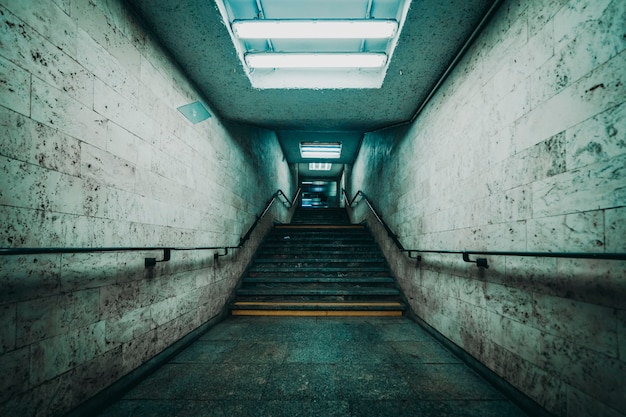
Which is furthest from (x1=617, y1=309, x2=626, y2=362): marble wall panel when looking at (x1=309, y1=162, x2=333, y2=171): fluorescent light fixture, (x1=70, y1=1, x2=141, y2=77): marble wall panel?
(x1=309, y1=162, x2=333, y2=171): fluorescent light fixture

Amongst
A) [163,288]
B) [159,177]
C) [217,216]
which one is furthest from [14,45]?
[217,216]

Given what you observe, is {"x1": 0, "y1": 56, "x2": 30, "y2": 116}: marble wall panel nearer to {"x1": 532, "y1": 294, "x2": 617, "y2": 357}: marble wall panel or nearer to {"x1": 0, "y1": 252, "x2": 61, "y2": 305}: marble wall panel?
{"x1": 0, "y1": 252, "x2": 61, "y2": 305}: marble wall panel

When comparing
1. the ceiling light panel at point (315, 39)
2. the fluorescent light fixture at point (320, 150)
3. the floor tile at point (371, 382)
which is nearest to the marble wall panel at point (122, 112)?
the ceiling light panel at point (315, 39)

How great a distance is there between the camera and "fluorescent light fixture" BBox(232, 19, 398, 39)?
2328mm

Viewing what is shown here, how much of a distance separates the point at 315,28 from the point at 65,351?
3100 millimetres

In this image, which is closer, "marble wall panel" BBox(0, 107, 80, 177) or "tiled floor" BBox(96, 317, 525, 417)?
"marble wall panel" BBox(0, 107, 80, 177)

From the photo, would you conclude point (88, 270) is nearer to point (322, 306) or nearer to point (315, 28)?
point (315, 28)

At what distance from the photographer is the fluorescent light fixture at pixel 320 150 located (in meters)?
8.08

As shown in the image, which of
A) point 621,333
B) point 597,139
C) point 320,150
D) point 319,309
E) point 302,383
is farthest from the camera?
point 320,150

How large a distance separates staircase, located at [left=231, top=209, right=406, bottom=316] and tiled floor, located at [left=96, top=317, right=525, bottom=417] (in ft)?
2.45

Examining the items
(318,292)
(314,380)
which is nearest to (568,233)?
(314,380)

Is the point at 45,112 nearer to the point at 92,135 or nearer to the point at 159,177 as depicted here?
the point at 92,135

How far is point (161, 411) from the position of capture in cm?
177

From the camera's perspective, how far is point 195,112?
3.11m
